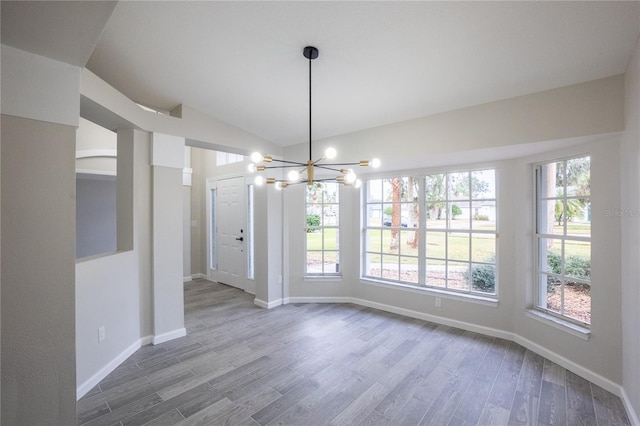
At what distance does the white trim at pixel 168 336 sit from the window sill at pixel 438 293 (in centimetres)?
261

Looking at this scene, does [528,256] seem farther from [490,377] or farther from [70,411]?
[70,411]

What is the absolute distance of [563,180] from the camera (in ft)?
9.55

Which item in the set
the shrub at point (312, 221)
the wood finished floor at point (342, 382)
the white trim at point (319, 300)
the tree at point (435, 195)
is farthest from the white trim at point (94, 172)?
the tree at point (435, 195)

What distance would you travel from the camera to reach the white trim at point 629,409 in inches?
77.5

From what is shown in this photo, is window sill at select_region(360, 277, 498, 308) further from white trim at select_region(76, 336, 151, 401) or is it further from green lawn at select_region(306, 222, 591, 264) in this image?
white trim at select_region(76, 336, 151, 401)

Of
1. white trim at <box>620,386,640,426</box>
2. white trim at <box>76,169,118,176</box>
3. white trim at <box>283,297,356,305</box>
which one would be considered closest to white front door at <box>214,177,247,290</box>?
white trim at <box>283,297,356,305</box>

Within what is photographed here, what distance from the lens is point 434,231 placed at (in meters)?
3.96

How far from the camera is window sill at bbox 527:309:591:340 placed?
259 centimetres

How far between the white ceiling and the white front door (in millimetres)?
2458

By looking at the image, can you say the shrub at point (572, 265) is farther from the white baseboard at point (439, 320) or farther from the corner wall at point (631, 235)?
the white baseboard at point (439, 320)

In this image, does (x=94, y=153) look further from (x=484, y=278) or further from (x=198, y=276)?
(x=484, y=278)

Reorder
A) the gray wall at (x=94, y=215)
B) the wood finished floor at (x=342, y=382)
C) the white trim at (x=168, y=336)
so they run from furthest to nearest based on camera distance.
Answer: the gray wall at (x=94, y=215) → the white trim at (x=168, y=336) → the wood finished floor at (x=342, y=382)

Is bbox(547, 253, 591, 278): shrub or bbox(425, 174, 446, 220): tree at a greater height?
bbox(425, 174, 446, 220): tree

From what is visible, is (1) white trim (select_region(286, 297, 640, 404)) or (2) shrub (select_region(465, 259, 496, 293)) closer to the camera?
(1) white trim (select_region(286, 297, 640, 404))
